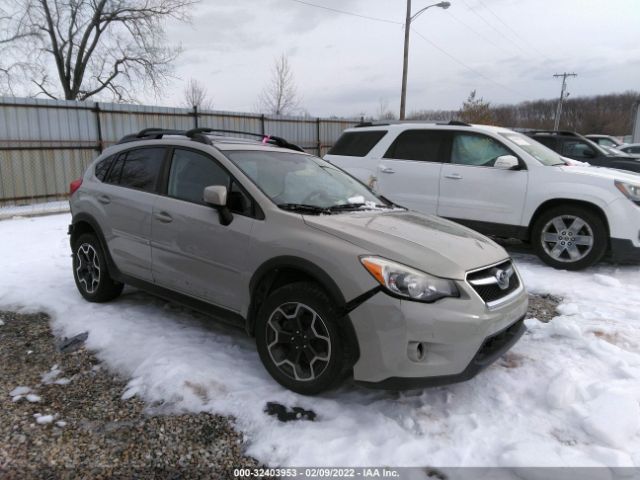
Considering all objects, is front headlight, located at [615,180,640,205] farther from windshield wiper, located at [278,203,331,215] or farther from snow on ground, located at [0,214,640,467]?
windshield wiper, located at [278,203,331,215]

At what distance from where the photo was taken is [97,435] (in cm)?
275

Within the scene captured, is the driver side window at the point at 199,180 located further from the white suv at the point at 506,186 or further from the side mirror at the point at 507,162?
the side mirror at the point at 507,162

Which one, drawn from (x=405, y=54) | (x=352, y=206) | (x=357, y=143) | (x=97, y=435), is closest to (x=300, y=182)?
(x=352, y=206)

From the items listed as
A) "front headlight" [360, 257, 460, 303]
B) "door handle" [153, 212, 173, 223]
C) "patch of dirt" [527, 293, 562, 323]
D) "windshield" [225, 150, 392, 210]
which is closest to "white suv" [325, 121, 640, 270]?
"patch of dirt" [527, 293, 562, 323]

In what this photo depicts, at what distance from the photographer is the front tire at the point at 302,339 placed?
2840mm

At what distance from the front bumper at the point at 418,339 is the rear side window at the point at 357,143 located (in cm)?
512

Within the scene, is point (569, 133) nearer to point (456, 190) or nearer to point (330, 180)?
point (456, 190)

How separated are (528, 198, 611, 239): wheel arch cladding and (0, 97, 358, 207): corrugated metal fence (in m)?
10.6

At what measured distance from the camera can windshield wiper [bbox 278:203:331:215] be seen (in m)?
3.31

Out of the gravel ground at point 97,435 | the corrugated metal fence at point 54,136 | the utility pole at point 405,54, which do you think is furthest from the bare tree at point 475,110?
the gravel ground at point 97,435

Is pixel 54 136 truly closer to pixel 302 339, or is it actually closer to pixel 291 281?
pixel 291 281

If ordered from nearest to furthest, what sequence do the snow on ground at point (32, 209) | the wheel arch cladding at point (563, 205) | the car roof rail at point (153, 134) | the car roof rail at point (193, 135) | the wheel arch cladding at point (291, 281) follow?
the wheel arch cladding at point (291, 281)
the car roof rail at point (193, 135)
the car roof rail at point (153, 134)
the wheel arch cladding at point (563, 205)
the snow on ground at point (32, 209)

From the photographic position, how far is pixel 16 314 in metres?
4.57

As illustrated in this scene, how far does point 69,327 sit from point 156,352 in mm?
1135
